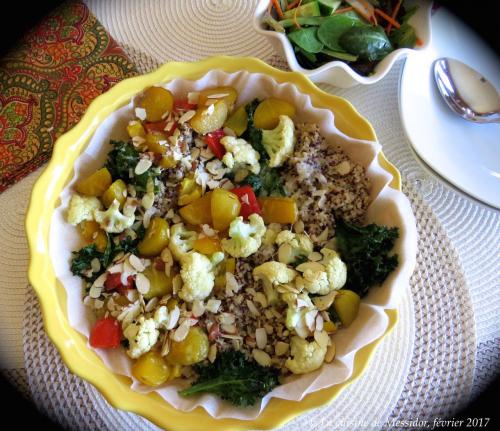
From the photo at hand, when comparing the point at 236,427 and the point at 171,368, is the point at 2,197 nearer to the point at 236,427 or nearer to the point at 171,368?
the point at 171,368

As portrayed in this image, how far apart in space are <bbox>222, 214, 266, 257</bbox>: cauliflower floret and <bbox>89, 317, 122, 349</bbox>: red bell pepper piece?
10.8 inches

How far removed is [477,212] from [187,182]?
2.28ft

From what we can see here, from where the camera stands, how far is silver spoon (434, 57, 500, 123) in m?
1.11

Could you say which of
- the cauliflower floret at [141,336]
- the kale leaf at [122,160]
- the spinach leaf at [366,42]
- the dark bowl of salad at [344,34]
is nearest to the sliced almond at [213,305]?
the cauliflower floret at [141,336]

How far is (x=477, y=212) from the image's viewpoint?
107 cm

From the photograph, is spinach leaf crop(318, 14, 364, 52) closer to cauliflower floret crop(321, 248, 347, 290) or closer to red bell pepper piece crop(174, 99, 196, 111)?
red bell pepper piece crop(174, 99, 196, 111)

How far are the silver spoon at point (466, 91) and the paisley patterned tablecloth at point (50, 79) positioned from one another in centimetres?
80

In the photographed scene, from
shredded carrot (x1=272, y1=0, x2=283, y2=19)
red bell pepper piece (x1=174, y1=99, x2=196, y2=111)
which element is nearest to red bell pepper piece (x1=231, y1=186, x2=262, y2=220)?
red bell pepper piece (x1=174, y1=99, x2=196, y2=111)

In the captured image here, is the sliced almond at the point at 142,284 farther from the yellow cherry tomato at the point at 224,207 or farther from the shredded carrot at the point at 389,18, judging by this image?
the shredded carrot at the point at 389,18

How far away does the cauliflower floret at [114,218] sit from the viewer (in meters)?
0.93

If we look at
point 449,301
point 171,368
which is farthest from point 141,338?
point 449,301

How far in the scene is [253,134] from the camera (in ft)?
3.29

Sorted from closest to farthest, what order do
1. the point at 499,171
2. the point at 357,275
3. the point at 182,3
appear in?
the point at 357,275 → the point at 499,171 → the point at 182,3

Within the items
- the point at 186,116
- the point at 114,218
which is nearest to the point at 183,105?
the point at 186,116
